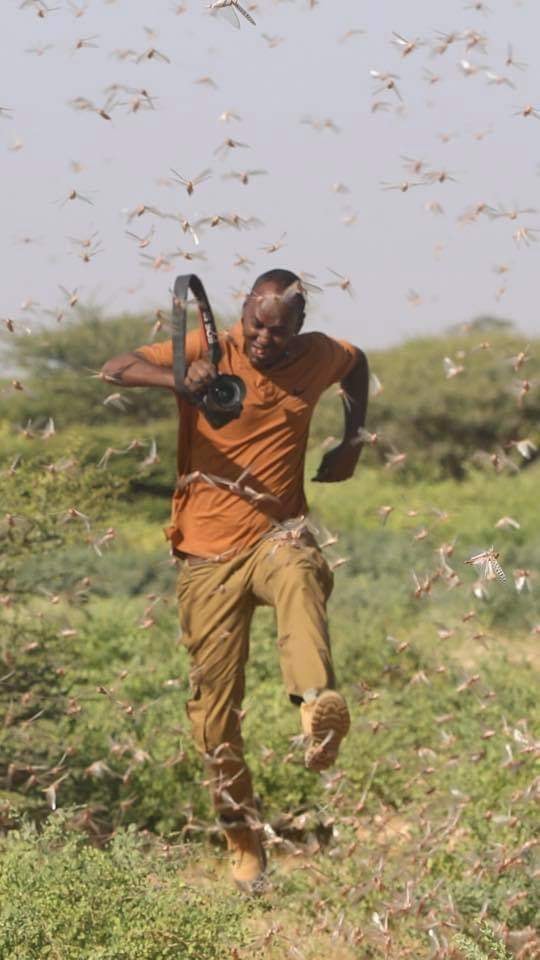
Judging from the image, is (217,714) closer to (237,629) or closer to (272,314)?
(237,629)

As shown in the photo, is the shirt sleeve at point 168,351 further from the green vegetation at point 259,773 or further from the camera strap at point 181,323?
the green vegetation at point 259,773

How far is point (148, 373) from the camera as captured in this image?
7.77m

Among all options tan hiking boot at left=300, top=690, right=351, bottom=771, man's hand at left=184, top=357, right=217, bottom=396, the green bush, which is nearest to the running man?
man's hand at left=184, top=357, right=217, bottom=396

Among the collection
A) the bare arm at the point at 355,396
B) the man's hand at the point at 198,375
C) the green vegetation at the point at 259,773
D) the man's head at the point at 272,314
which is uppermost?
the man's head at the point at 272,314

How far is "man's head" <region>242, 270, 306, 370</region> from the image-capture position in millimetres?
7840

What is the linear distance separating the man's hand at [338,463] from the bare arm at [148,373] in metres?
0.93

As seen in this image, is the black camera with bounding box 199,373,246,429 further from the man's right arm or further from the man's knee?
the man's knee

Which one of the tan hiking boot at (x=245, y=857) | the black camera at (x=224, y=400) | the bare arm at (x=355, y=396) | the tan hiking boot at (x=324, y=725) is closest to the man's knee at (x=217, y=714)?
the tan hiking boot at (x=245, y=857)

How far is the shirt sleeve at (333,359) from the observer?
826 cm

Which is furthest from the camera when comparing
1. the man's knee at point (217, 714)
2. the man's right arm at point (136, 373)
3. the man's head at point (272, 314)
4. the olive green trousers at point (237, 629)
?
the man's knee at point (217, 714)

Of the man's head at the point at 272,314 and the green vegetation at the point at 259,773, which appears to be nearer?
the green vegetation at the point at 259,773

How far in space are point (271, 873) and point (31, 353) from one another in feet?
84.9

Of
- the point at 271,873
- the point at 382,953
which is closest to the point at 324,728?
the point at 382,953

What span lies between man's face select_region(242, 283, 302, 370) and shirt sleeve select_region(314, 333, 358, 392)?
0.84 ft
